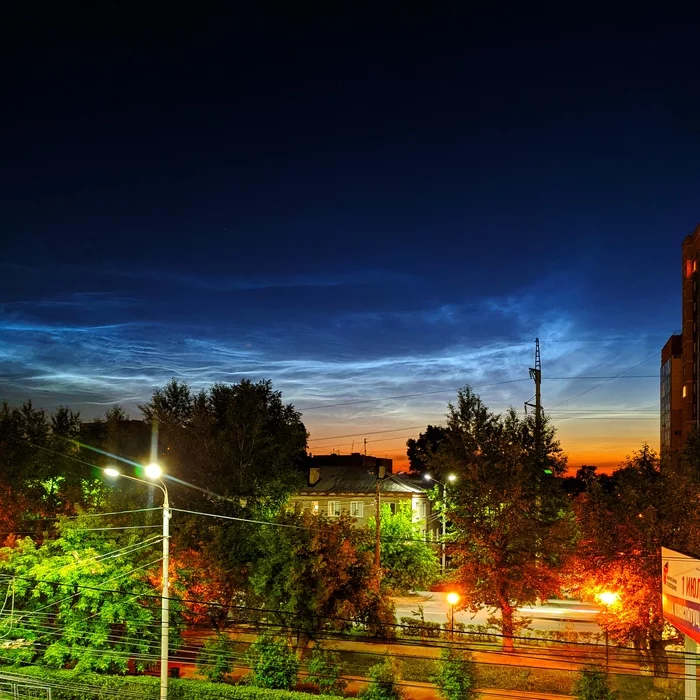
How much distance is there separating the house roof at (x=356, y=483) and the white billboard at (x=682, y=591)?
36.6m

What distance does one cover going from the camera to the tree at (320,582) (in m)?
24.1

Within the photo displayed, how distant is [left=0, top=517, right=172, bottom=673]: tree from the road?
1457 cm

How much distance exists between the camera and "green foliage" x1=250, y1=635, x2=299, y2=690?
2239cm

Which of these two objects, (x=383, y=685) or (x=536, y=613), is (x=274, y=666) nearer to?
(x=383, y=685)

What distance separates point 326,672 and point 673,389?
217 ft

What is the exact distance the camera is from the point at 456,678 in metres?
20.7

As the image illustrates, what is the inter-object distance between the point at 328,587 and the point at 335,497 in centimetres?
3230

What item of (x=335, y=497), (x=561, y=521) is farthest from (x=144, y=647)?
(x=335, y=497)

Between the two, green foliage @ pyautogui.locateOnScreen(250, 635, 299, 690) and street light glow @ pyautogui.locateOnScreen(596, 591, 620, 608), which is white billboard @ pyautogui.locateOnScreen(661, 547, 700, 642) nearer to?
street light glow @ pyautogui.locateOnScreen(596, 591, 620, 608)

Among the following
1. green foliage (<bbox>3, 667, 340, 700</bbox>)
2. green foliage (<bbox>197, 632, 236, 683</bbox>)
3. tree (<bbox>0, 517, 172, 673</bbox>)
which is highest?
tree (<bbox>0, 517, 172, 673</bbox>)

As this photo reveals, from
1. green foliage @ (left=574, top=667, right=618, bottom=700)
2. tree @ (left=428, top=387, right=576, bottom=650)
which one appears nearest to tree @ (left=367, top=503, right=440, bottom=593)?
tree @ (left=428, top=387, right=576, bottom=650)

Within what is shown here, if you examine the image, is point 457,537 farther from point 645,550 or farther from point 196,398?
point 196,398

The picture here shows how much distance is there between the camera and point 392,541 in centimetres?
4112

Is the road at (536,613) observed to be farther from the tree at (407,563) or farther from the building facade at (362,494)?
the building facade at (362,494)
